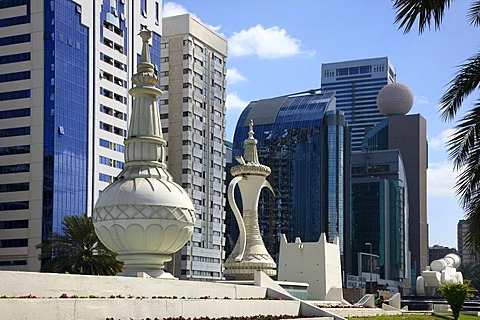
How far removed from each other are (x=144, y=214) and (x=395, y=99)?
472 feet

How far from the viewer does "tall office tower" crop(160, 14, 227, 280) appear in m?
104

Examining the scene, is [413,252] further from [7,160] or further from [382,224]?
[7,160]

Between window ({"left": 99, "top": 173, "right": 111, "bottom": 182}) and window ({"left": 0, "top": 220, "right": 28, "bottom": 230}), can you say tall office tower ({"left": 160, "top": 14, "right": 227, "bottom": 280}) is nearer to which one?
window ({"left": 99, "top": 173, "right": 111, "bottom": 182})

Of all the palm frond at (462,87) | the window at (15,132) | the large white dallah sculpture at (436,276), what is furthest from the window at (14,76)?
the large white dallah sculpture at (436,276)

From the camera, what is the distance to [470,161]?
13836 mm

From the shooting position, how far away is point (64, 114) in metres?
76.4

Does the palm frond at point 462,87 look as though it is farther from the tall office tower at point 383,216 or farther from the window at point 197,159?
the tall office tower at point 383,216

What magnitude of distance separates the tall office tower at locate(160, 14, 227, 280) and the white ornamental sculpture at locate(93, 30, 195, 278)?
6556cm

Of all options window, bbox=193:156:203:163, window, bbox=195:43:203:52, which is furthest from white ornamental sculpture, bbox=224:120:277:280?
window, bbox=195:43:203:52

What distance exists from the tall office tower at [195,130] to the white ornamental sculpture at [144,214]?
215 ft

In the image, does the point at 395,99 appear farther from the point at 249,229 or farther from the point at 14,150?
the point at 249,229

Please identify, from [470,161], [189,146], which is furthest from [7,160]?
[470,161]

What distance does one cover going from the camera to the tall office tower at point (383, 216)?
163 m

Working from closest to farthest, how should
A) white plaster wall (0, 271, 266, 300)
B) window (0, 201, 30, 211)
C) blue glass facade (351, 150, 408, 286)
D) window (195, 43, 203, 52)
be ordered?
white plaster wall (0, 271, 266, 300) < window (0, 201, 30, 211) < window (195, 43, 203, 52) < blue glass facade (351, 150, 408, 286)
